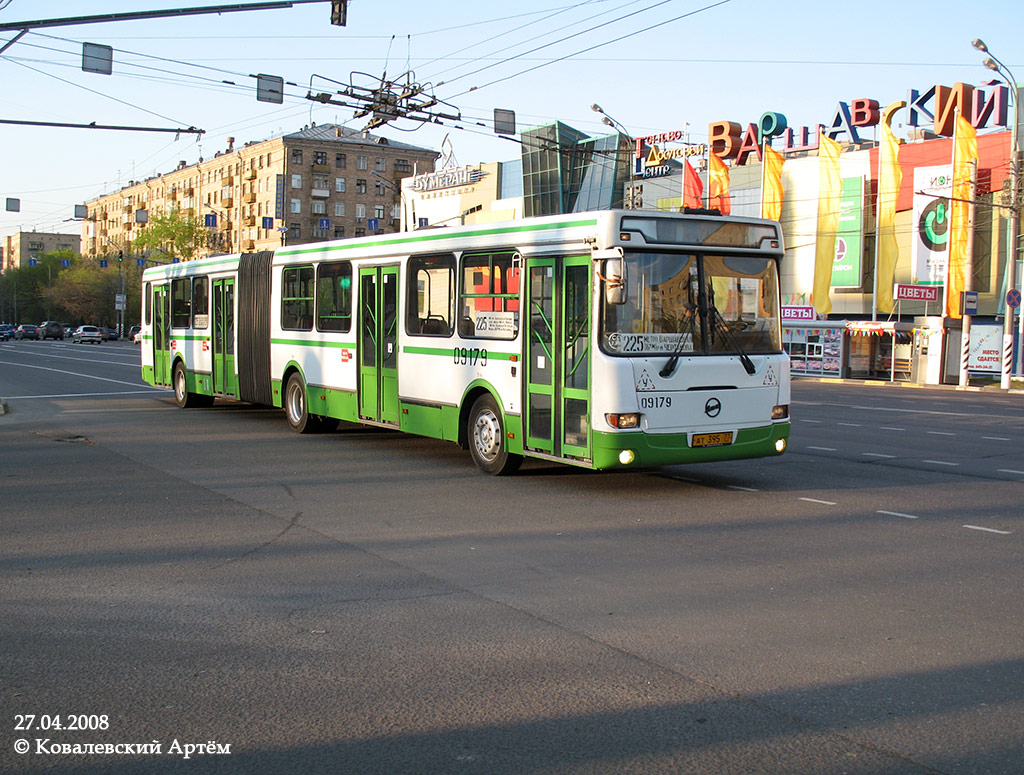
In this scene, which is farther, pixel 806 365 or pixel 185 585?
pixel 806 365

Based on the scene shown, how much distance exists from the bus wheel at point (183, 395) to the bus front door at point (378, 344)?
7.39 metres

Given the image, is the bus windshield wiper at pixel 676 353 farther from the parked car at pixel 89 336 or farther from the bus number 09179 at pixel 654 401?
the parked car at pixel 89 336

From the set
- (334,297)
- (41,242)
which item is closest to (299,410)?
(334,297)

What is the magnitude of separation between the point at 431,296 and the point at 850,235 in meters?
39.8

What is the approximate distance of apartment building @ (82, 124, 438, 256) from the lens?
9494cm

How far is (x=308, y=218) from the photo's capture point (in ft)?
320

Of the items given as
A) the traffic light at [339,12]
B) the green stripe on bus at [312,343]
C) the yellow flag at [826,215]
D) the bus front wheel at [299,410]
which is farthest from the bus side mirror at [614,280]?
the yellow flag at [826,215]

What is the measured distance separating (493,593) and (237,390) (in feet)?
41.6

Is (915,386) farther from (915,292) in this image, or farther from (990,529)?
(990,529)

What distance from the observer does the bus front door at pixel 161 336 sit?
21.3m

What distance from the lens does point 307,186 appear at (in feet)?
317

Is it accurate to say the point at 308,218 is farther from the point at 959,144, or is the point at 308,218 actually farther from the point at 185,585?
the point at 185,585

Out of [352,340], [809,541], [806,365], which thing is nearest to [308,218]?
[806,365]

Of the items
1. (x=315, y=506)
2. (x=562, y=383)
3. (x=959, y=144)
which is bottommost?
(x=315, y=506)
